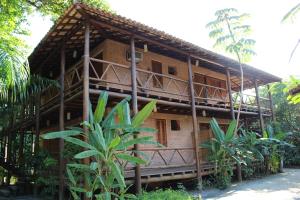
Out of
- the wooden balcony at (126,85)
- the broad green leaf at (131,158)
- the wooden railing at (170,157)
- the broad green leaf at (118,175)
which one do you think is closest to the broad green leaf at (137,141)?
the broad green leaf at (131,158)

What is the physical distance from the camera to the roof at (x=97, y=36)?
8969 mm

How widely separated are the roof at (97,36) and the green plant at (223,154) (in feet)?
12.0

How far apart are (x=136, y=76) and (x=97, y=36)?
248cm

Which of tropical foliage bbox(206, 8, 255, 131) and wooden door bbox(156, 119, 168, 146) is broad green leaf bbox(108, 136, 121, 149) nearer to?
wooden door bbox(156, 119, 168, 146)

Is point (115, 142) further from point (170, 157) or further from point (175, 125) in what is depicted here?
point (175, 125)

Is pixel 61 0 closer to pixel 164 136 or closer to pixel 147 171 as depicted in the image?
pixel 164 136

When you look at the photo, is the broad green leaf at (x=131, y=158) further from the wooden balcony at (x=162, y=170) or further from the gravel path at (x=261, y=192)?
the gravel path at (x=261, y=192)

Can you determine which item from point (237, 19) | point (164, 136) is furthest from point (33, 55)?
point (237, 19)

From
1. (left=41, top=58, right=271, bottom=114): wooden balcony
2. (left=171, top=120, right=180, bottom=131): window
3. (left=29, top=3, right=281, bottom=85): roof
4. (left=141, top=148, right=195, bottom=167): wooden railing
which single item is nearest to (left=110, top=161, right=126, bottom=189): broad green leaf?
(left=41, top=58, right=271, bottom=114): wooden balcony

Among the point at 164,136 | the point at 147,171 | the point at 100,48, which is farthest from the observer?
the point at 164,136

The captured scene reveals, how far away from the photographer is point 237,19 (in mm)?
16578

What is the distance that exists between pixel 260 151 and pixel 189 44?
7.07 m

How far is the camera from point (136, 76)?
10.9 meters

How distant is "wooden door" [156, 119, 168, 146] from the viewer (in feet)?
45.5
